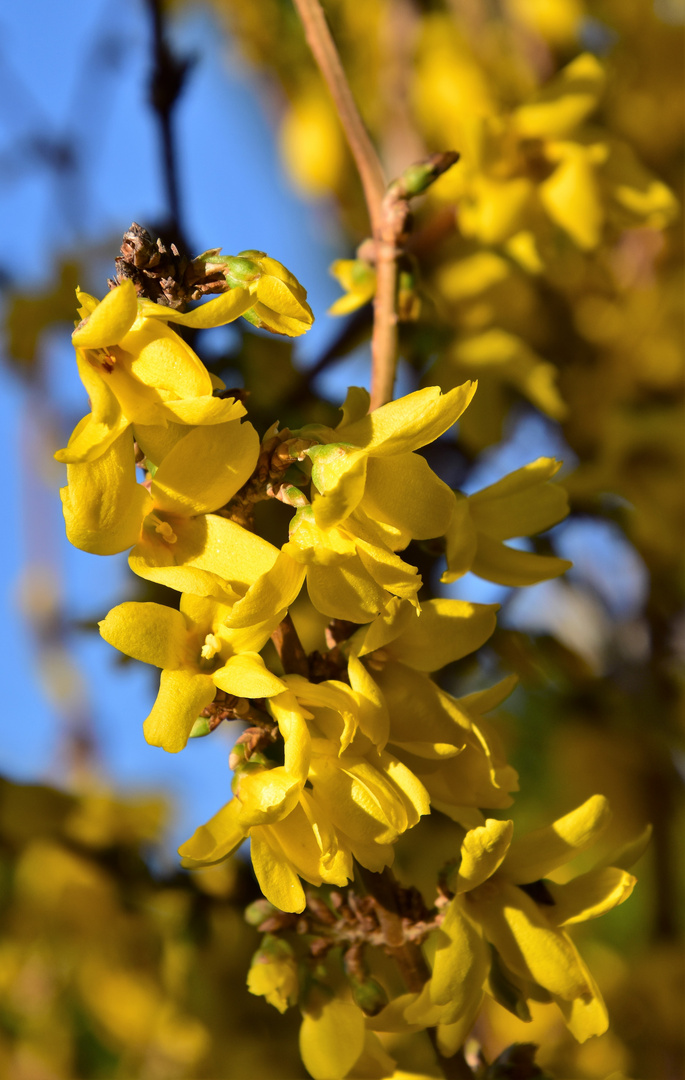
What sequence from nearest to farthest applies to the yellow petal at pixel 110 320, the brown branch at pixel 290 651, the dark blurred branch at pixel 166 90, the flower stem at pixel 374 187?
the yellow petal at pixel 110 320
the brown branch at pixel 290 651
the flower stem at pixel 374 187
the dark blurred branch at pixel 166 90

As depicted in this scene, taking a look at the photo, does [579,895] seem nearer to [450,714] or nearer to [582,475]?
[450,714]

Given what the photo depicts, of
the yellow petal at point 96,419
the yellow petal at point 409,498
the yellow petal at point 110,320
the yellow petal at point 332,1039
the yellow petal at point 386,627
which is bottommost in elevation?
the yellow petal at point 332,1039

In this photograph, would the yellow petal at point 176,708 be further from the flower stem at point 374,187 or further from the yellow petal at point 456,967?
the flower stem at point 374,187

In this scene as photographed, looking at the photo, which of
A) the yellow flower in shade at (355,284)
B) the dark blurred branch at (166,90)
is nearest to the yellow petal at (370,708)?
the yellow flower in shade at (355,284)

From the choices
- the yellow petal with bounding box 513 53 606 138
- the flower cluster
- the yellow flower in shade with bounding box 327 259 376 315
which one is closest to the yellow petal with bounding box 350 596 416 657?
the flower cluster

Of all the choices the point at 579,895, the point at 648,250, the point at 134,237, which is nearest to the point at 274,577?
the point at 134,237

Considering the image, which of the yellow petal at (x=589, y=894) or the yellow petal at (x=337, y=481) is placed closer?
the yellow petal at (x=337, y=481)

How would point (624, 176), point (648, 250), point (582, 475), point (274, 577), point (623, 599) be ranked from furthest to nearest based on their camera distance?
point (623, 599) → point (648, 250) → point (582, 475) → point (624, 176) → point (274, 577)
